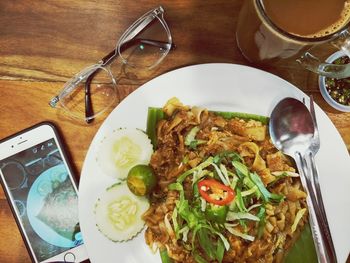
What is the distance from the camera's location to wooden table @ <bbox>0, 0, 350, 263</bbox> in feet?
6.05

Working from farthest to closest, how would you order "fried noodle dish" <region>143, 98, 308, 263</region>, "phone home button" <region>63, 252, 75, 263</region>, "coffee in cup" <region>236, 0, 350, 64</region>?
"phone home button" <region>63, 252, 75, 263</region> < "fried noodle dish" <region>143, 98, 308, 263</region> < "coffee in cup" <region>236, 0, 350, 64</region>

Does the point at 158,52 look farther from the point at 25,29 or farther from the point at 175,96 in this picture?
the point at 25,29

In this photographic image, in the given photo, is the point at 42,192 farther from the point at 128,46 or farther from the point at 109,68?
the point at 128,46

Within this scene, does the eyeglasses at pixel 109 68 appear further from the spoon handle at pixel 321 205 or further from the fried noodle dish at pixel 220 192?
the spoon handle at pixel 321 205

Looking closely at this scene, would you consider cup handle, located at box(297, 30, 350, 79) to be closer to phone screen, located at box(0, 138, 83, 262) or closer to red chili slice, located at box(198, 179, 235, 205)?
red chili slice, located at box(198, 179, 235, 205)

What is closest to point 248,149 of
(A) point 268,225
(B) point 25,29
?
(A) point 268,225

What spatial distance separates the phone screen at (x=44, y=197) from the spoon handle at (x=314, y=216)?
0.85 m

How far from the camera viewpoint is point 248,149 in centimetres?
173

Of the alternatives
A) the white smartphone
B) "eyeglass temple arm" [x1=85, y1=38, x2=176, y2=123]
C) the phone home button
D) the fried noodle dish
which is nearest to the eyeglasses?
"eyeglass temple arm" [x1=85, y1=38, x2=176, y2=123]

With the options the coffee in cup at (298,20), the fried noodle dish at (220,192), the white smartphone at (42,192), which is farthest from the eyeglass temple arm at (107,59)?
the coffee in cup at (298,20)

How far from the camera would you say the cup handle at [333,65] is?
4.94ft

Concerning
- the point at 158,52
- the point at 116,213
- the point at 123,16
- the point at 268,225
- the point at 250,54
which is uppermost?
the point at 123,16

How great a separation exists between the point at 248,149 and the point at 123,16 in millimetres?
719

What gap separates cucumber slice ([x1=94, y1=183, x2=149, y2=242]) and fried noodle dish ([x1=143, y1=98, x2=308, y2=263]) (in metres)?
0.04
